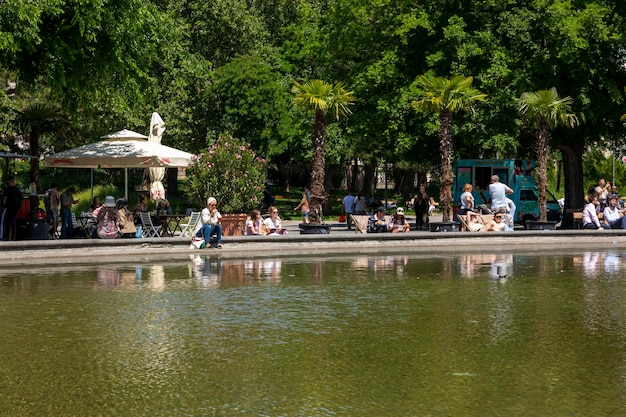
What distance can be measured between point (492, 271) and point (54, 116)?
23.2 metres

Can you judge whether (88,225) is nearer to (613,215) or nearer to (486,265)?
(486,265)

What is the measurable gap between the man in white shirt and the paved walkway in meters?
2.14

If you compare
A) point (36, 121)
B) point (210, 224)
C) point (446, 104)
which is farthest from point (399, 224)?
Result: point (36, 121)

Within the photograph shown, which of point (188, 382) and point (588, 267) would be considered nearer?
point (188, 382)

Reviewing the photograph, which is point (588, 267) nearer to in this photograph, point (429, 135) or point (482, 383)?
point (482, 383)

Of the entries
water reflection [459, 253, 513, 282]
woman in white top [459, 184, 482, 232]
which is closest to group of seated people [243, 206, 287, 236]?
woman in white top [459, 184, 482, 232]

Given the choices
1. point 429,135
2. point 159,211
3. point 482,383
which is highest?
point 429,135

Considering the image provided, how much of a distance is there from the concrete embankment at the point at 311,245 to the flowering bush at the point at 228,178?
3665 millimetres

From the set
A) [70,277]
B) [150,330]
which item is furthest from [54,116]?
[150,330]

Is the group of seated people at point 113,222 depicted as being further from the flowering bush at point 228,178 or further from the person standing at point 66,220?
the flowering bush at point 228,178

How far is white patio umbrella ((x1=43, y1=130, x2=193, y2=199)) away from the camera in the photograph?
85.9ft

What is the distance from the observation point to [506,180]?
114 ft

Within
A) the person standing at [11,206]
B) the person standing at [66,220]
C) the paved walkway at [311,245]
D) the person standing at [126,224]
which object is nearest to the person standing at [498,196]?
the paved walkway at [311,245]

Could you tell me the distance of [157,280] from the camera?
1670 centimetres
